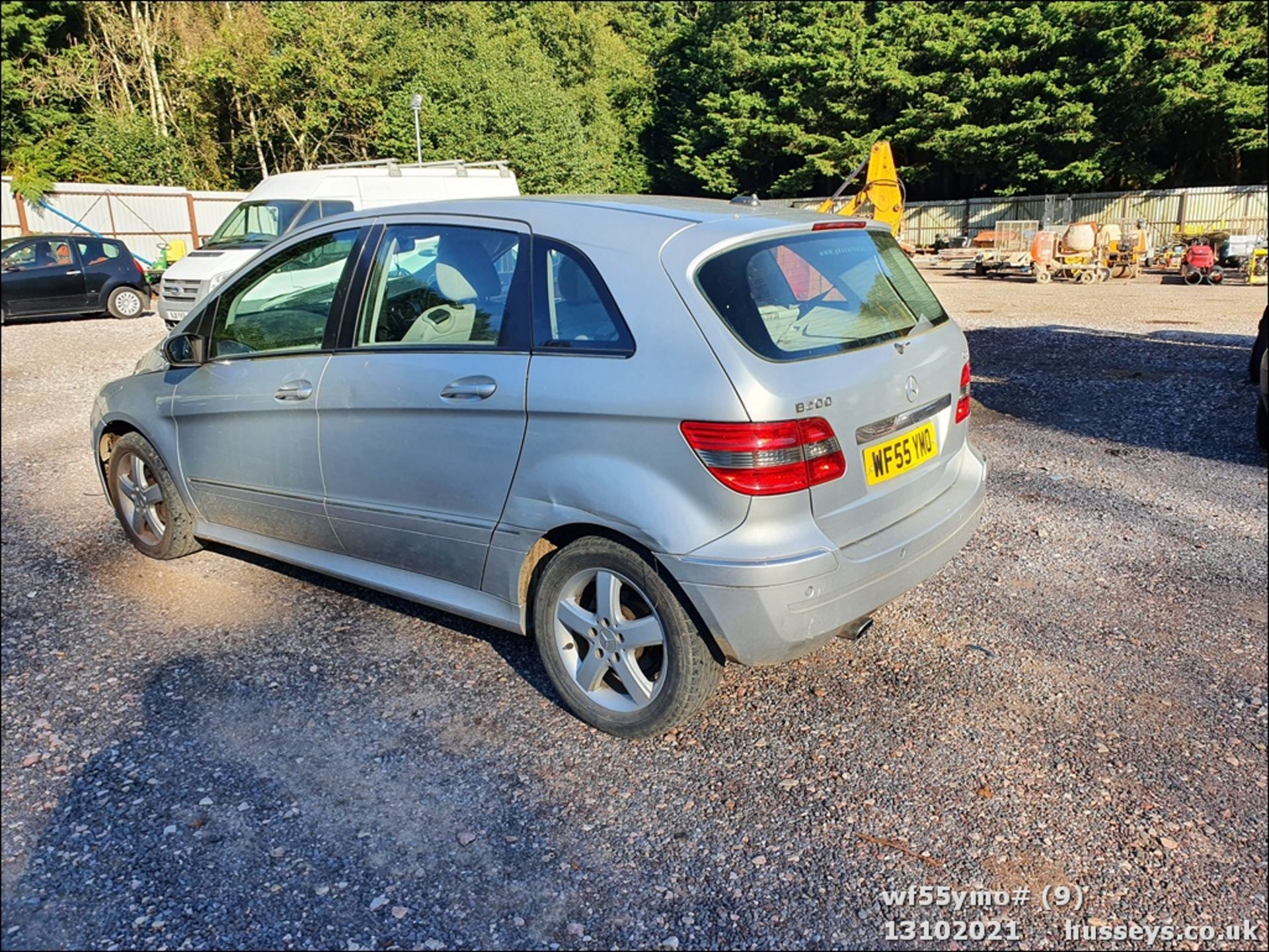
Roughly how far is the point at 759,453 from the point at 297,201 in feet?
48.5

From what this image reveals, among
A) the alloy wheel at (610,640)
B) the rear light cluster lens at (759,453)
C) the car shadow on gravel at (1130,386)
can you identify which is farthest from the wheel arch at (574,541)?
the car shadow on gravel at (1130,386)

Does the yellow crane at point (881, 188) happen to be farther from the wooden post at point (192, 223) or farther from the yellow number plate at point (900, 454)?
the wooden post at point (192, 223)

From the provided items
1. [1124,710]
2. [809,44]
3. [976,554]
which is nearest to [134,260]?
[976,554]

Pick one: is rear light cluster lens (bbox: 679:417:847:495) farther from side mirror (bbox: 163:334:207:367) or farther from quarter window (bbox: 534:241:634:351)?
side mirror (bbox: 163:334:207:367)

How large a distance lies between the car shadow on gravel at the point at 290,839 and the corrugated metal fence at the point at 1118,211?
2929 cm

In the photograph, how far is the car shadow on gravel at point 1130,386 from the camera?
280 inches

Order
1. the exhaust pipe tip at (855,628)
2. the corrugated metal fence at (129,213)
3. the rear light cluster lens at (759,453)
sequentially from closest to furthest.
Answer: the rear light cluster lens at (759,453), the exhaust pipe tip at (855,628), the corrugated metal fence at (129,213)

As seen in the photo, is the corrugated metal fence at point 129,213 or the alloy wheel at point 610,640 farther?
the corrugated metal fence at point 129,213

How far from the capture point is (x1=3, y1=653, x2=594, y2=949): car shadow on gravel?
2391 mm

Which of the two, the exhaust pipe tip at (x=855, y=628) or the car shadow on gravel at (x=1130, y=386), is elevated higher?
the exhaust pipe tip at (x=855, y=628)

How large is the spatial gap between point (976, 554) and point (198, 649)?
3.65 meters

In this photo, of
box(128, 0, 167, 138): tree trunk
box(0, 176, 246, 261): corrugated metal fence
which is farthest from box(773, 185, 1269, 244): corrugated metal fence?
box(128, 0, 167, 138): tree trunk

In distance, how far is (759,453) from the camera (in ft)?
9.14

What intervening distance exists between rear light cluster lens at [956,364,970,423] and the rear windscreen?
226 millimetres
